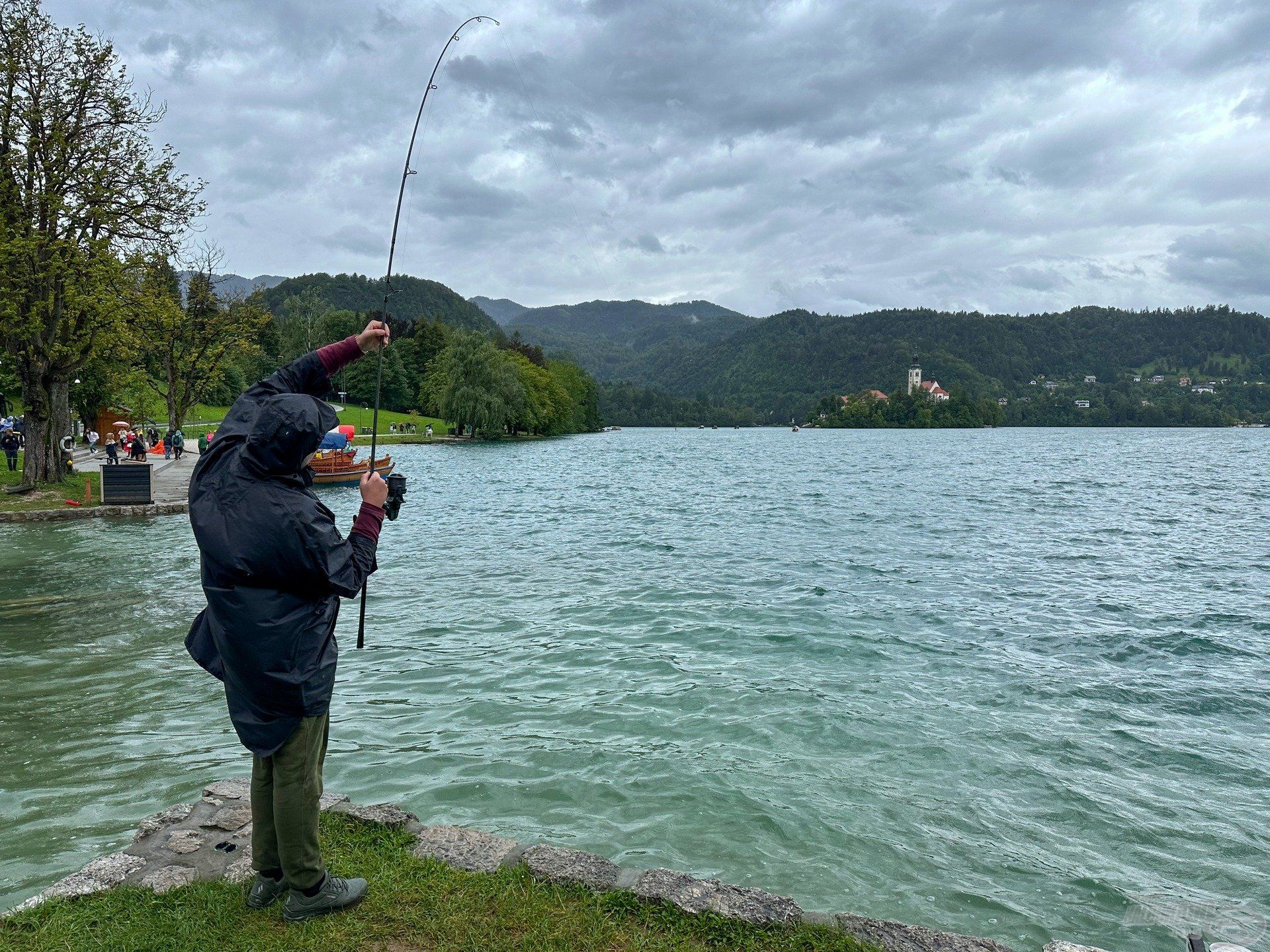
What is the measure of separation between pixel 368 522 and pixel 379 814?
2358 mm

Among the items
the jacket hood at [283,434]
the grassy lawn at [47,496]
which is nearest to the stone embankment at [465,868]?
the jacket hood at [283,434]

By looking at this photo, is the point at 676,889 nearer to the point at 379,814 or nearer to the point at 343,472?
the point at 379,814

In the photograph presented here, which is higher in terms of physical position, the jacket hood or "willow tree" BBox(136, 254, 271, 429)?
"willow tree" BBox(136, 254, 271, 429)

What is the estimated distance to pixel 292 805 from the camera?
3922 millimetres

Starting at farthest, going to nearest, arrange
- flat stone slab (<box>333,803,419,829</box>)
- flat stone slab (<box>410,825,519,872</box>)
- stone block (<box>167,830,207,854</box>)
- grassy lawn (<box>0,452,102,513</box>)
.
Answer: grassy lawn (<box>0,452,102,513</box>) → flat stone slab (<box>333,803,419,829</box>) → stone block (<box>167,830,207,854</box>) → flat stone slab (<box>410,825,519,872</box>)

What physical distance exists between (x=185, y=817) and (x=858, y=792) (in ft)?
17.1

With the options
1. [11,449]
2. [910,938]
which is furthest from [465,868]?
[11,449]

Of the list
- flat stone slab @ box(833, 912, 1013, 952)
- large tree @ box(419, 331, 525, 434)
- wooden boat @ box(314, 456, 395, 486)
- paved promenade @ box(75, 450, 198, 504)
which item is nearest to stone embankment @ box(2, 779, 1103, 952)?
flat stone slab @ box(833, 912, 1013, 952)

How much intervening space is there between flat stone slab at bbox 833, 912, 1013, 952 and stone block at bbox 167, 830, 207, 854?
3736 millimetres

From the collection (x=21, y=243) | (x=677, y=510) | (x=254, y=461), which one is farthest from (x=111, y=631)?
(x=677, y=510)

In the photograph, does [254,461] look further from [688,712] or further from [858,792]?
[688,712]

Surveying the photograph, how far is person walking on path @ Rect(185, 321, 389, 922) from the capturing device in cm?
365

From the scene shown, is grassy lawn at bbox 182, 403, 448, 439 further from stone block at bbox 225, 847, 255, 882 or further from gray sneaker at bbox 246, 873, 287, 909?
gray sneaker at bbox 246, 873, 287, 909

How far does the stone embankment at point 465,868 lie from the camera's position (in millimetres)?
4164
